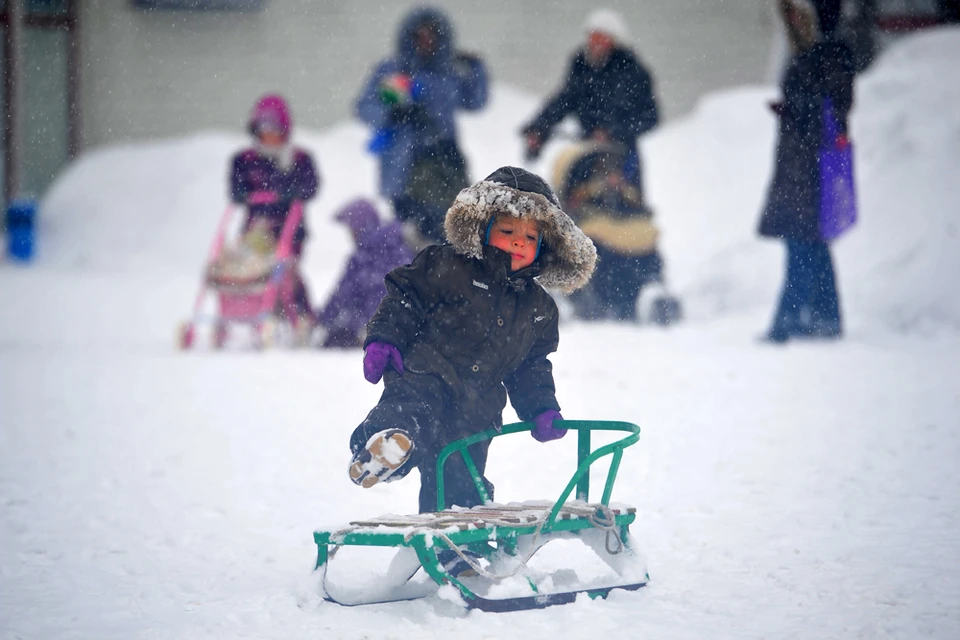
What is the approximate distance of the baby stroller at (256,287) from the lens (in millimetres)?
7781

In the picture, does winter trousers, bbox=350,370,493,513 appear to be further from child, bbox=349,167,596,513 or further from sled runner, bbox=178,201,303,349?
sled runner, bbox=178,201,303,349

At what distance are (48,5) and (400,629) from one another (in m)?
14.4

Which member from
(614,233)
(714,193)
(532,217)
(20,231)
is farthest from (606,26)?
(20,231)

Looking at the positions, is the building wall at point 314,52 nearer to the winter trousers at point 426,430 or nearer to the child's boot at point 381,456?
the winter trousers at point 426,430

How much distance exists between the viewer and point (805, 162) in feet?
23.0

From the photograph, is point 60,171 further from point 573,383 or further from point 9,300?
point 573,383

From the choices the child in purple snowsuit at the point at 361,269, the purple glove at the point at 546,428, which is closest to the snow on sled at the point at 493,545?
the purple glove at the point at 546,428

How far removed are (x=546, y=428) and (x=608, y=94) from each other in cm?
532

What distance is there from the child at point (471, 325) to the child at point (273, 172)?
16.3 feet

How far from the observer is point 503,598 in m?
2.87

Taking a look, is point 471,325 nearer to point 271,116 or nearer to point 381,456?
point 381,456

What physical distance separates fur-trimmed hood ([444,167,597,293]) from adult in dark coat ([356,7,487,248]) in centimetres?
417

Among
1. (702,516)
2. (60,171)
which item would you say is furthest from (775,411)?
(60,171)

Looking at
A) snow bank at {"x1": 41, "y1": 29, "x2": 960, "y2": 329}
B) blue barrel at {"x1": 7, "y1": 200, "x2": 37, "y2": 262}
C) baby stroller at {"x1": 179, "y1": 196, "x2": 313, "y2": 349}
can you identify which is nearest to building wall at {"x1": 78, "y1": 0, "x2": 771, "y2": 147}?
snow bank at {"x1": 41, "y1": 29, "x2": 960, "y2": 329}
